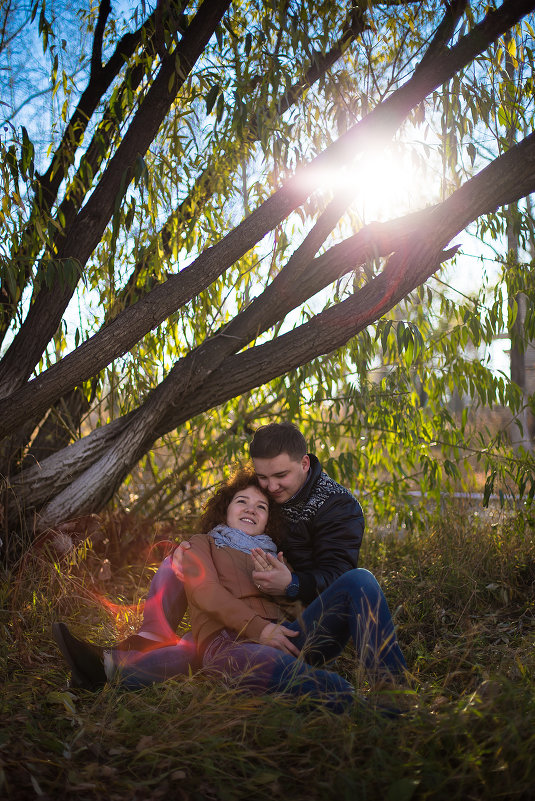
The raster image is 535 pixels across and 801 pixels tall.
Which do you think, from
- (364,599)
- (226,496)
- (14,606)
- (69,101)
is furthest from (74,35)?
(364,599)

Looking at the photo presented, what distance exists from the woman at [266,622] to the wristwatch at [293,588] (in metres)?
0.05

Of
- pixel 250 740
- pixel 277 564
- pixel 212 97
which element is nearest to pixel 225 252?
pixel 212 97

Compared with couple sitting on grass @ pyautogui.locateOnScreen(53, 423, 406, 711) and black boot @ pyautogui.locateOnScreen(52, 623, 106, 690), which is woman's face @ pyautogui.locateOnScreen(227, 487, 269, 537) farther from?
black boot @ pyautogui.locateOnScreen(52, 623, 106, 690)

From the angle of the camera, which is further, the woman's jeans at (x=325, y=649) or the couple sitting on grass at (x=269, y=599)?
the couple sitting on grass at (x=269, y=599)

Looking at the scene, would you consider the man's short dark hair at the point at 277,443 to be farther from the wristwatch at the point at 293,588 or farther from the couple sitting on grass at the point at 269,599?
the wristwatch at the point at 293,588

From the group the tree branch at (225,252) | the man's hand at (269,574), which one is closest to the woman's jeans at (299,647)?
the man's hand at (269,574)

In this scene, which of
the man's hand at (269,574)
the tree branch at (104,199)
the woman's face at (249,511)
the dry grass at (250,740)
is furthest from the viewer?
the tree branch at (104,199)

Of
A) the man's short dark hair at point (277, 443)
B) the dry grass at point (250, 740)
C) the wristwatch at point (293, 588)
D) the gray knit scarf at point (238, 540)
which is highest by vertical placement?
the man's short dark hair at point (277, 443)

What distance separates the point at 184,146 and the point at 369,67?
3.46ft

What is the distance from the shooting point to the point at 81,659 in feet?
7.04

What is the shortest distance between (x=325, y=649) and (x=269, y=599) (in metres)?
0.26

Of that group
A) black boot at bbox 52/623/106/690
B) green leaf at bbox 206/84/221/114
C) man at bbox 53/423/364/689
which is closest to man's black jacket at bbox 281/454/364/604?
man at bbox 53/423/364/689

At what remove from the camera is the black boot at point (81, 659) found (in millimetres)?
2109

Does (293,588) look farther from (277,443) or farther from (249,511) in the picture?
(277,443)
